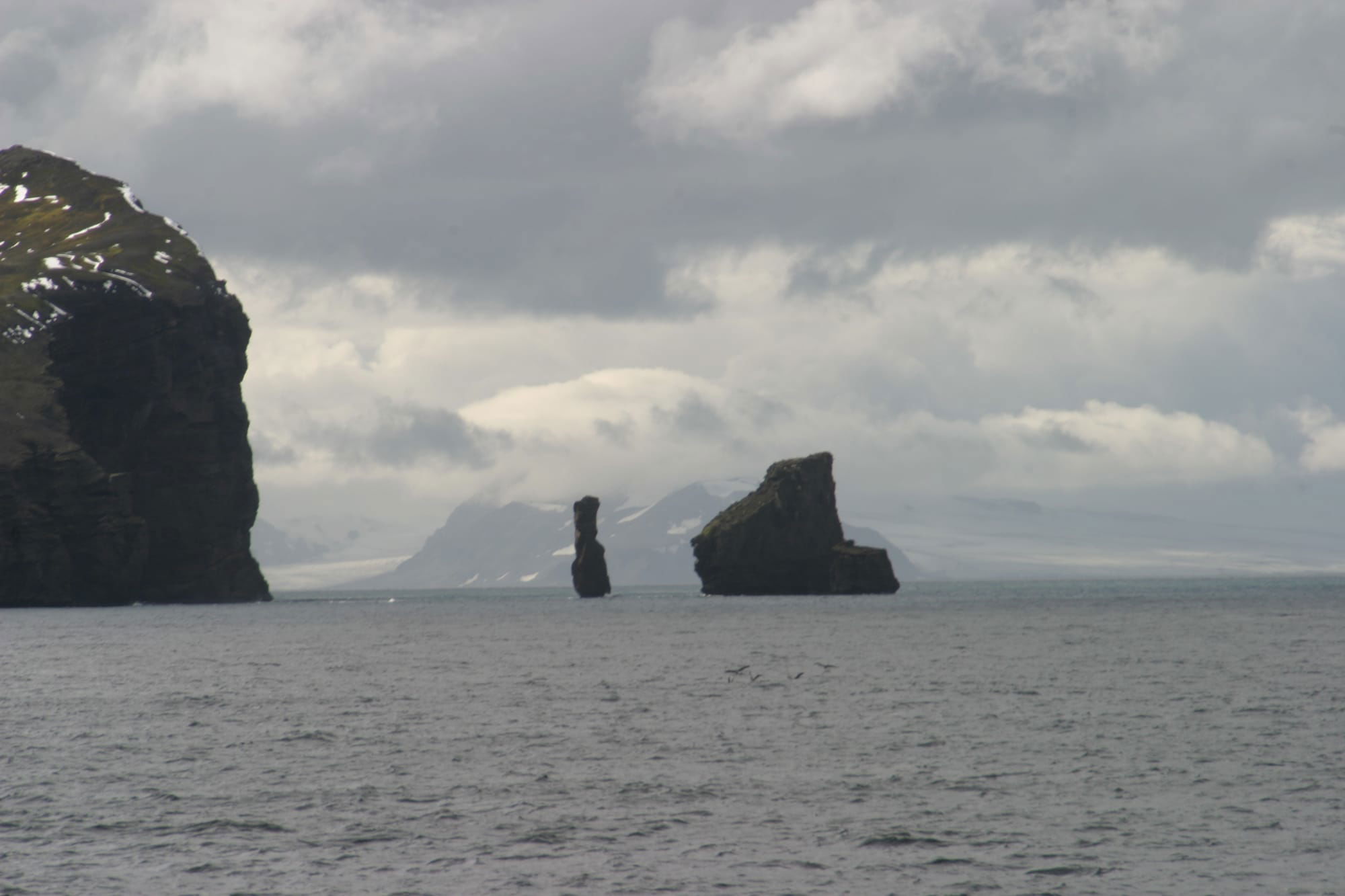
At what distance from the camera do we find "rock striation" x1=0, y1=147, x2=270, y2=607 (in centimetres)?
16838

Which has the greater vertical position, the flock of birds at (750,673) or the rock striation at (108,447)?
the rock striation at (108,447)

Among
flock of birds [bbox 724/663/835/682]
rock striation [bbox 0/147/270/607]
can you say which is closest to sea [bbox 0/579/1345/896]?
flock of birds [bbox 724/663/835/682]

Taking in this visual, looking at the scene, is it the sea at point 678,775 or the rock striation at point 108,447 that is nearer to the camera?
the sea at point 678,775

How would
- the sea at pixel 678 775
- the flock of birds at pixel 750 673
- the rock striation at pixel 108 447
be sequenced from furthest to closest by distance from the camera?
the rock striation at pixel 108 447 < the flock of birds at pixel 750 673 < the sea at pixel 678 775

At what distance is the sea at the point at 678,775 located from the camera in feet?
97.7

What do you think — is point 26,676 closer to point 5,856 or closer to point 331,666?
point 331,666

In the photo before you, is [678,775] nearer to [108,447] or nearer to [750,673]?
[750,673]

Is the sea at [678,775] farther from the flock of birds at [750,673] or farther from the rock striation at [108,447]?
the rock striation at [108,447]

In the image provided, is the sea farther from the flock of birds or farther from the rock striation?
the rock striation

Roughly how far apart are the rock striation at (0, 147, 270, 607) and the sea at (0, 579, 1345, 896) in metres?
83.4

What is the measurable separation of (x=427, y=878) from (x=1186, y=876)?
1547 centimetres

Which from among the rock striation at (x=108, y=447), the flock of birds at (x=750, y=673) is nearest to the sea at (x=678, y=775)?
the flock of birds at (x=750, y=673)

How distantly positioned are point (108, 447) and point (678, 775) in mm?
159212

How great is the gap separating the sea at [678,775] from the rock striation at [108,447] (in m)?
83.4
